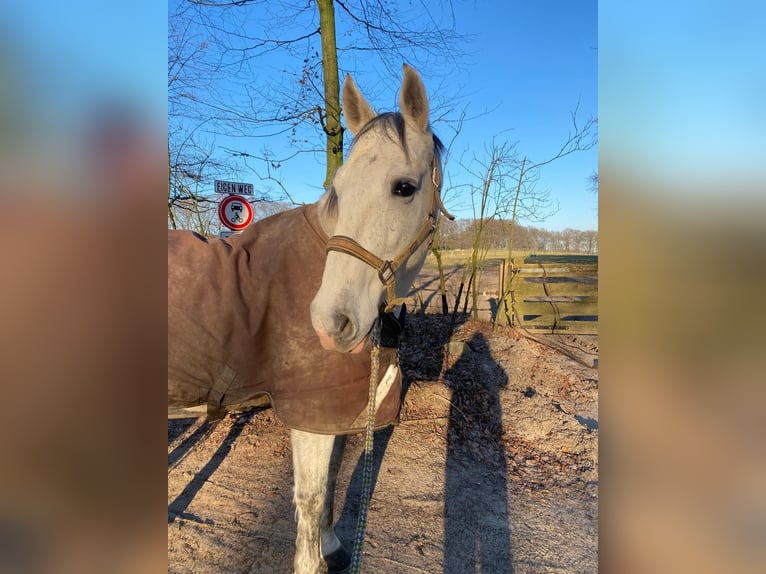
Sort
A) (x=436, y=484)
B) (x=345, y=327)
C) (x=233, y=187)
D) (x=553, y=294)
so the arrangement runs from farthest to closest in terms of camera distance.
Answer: (x=553, y=294), (x=233, y=187), (x=436, y=484), (x=345, y=327)

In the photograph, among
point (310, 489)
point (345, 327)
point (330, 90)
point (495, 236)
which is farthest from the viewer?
point (495, 236)

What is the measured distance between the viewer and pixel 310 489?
192 centimetres

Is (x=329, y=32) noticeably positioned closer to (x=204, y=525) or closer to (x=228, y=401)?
(x=228, y=401)

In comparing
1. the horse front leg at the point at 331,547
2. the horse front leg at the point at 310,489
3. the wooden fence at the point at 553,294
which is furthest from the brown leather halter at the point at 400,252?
the wooden fence at the point at 553,294

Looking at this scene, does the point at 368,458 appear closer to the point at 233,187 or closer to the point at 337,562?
the point at 337,562

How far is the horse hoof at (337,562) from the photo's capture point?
2.45m

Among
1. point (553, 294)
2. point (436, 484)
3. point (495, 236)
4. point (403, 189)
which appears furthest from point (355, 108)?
point (553, 294)

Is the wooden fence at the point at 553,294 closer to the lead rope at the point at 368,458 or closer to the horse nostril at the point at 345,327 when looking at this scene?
the lead rope at the point at 368,458

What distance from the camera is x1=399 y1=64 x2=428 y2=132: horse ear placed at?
5.61 feet

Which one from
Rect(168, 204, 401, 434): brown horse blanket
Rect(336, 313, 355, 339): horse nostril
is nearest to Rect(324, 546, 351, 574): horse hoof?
Rect(168, 204, 401, 434): brown horse blanket

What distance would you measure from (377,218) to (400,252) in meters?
0.18

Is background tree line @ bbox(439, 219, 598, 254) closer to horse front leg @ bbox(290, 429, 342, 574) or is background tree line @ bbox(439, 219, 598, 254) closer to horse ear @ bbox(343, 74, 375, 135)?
horse ear @ bbox(343, 74, 375, 135)
